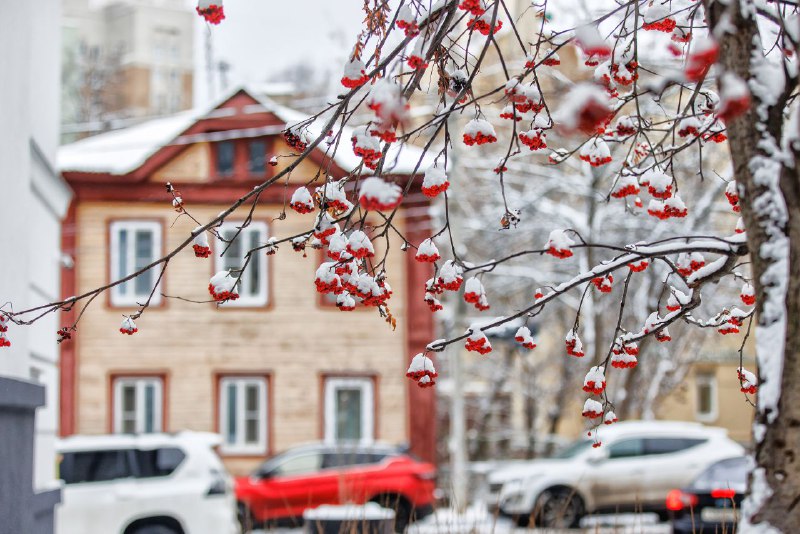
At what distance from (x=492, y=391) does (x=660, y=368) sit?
348 inches

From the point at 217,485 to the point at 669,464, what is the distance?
758 centimetres

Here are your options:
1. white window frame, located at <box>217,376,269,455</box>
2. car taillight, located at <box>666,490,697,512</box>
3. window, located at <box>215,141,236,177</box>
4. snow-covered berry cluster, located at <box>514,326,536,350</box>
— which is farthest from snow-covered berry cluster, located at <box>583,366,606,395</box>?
window, located at <box>215,141,236,177</box>

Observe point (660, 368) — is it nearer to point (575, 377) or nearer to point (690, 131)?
point (575, 377)

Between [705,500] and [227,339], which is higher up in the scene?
[227,339]

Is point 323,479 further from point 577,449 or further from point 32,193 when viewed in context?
point 32,193

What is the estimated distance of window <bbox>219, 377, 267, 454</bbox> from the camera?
24234 mm

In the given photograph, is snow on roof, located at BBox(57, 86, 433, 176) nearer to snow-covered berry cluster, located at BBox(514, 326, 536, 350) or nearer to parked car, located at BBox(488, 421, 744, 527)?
parked car, located at BBox(488, 421, 744, 527)

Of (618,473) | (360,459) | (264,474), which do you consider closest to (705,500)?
(618,473)

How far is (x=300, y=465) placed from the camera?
61.4ft

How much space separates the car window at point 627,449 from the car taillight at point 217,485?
22.0ft

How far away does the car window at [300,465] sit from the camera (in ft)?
61.1

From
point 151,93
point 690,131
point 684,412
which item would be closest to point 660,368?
point 684,412

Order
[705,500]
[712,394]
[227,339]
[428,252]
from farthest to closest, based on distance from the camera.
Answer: [712,394] → [227,339] → [705,500] → [428,252]

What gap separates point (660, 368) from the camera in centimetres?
2928
